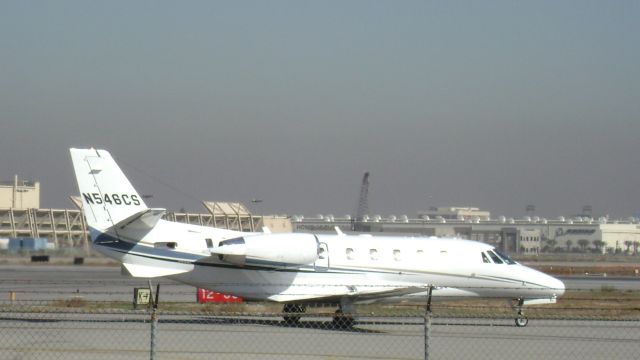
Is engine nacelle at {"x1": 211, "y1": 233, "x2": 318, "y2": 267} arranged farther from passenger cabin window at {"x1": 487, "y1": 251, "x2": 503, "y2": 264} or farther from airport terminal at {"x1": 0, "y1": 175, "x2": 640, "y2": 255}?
airport terminal at {"x1": 0, "y1": 175, "x2": 640, "y2": 255}

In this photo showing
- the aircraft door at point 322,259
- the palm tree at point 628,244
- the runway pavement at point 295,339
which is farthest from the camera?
the palm tree at point 628,244

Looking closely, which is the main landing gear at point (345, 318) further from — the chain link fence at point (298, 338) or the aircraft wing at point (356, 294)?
the aircraft wing at point (356, 294)

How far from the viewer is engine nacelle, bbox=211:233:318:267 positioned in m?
27.6

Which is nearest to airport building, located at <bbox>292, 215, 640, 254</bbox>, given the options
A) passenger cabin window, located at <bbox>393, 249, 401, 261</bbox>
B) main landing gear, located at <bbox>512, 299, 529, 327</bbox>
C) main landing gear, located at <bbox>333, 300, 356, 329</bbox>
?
main landing gear, located at <bbox>512, 299, 529, 327</bbox>

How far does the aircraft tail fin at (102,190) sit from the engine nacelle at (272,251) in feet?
9.17

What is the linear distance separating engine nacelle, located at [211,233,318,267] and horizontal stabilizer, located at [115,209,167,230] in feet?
5.82

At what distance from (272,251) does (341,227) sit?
443 feet

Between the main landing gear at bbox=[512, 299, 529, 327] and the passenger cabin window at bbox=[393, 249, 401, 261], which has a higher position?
the passenger cabin window at bbox=[393, 249, 401, 261]

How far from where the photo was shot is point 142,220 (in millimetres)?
27391

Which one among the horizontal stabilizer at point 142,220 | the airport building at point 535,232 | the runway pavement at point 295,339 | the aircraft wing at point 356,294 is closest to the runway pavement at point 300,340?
the runway pavement at point 295,339

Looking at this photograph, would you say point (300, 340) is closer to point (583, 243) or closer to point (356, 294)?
point (356, 294)

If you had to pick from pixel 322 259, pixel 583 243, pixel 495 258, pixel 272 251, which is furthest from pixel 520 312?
pixel 583 243

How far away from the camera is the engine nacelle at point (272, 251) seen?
2756cm

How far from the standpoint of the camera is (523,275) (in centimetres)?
3030
